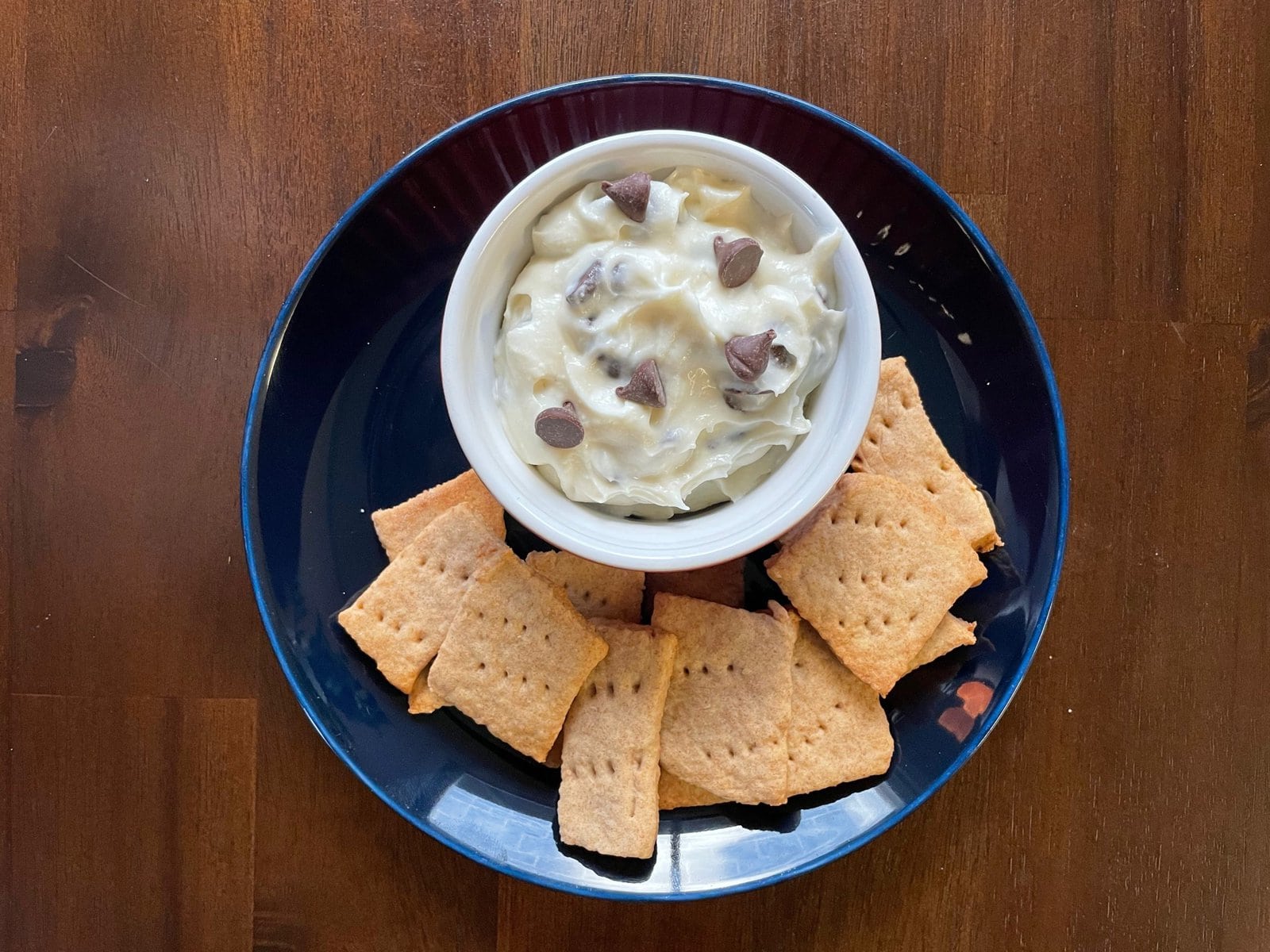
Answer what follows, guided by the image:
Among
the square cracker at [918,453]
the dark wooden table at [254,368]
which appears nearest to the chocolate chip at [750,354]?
the square cracker at [918,453]

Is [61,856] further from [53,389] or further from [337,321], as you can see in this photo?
[337,321]

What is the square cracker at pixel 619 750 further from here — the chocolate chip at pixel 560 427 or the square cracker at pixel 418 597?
the chocolate chip at pixel 560 427

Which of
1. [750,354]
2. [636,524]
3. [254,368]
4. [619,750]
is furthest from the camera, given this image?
[254,368]

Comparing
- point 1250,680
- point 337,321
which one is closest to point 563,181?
point 337,321

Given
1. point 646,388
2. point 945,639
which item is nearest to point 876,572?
point 945,639

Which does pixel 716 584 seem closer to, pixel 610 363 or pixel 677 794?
pixel 677 794

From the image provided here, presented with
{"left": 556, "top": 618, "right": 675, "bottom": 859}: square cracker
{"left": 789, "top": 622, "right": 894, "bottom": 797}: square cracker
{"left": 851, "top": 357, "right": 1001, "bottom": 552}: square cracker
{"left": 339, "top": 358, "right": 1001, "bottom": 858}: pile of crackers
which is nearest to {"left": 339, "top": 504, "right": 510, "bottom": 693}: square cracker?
{"left": 339, "top": 358, "right": 1001, "bottom": 858}: pile of crackers
